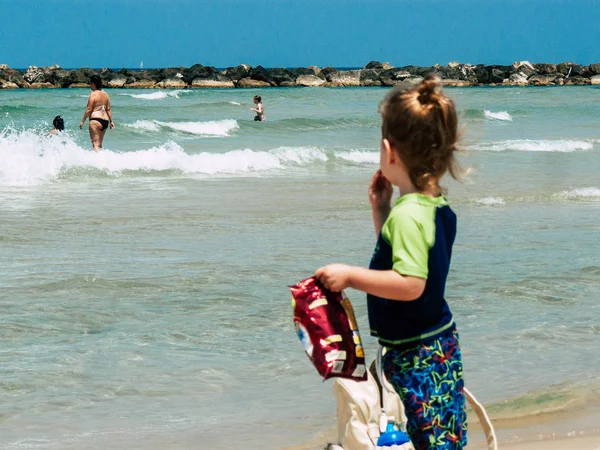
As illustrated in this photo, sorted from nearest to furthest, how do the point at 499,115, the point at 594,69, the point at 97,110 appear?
the point at 97,110 < the point at 499,115 < the point at 594,69

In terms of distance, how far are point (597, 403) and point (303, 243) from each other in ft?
12.7

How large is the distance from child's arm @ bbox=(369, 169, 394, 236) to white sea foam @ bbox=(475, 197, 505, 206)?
8.31 meters

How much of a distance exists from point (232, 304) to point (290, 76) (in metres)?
71.0

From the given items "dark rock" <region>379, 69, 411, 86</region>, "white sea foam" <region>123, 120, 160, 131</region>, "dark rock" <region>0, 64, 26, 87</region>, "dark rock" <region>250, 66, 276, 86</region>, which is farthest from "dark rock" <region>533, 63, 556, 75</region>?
"white sea foam" <region>123, 120, 160, 131</region>

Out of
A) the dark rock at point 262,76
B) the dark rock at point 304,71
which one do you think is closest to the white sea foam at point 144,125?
the dark rock at point 262,76

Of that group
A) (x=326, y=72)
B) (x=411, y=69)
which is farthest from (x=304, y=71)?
(x=411, y=69)

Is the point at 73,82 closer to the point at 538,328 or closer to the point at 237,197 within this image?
the point at 237,197

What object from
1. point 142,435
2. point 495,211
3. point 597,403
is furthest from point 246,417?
point 495,211

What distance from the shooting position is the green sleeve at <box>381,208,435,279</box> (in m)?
2.13

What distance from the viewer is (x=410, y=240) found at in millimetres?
2133

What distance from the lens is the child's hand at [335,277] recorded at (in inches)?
83.6

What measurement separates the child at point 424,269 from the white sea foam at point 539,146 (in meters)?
17.8

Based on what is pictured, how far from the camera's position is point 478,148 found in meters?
20.1

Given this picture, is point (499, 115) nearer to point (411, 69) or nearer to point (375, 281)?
point (375, 281)
